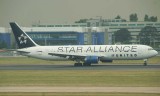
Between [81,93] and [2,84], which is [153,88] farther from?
[2,84]

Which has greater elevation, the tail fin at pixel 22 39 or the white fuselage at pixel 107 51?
the tail fin at pixel 22 39

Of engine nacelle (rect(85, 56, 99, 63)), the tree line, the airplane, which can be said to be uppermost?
the tree line

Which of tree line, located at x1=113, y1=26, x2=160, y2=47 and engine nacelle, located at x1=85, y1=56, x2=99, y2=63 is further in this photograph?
tree line, located at x1=113, y1=26, x2=160, y2=47

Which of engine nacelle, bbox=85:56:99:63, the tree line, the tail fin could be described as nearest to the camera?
engine nacelle, bbox=85:56:99:63

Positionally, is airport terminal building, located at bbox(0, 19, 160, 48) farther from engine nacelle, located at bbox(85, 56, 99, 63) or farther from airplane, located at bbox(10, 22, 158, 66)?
engine nacelle, located at bbox(85, 56, 99, 63)

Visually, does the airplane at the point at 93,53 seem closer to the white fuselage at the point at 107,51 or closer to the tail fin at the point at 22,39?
the white fuselage at the point at 107,51

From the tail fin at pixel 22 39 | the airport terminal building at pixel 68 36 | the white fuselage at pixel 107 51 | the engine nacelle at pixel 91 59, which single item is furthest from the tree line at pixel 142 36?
the engine nacelle at pixel 91 59

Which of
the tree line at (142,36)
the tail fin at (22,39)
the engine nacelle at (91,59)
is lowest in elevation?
the engine nacelle at (91,59)

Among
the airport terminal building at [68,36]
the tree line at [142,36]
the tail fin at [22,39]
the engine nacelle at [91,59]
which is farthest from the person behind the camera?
the airport terminal building at [68,36]

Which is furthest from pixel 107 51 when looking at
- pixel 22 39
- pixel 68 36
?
pixel 68 36

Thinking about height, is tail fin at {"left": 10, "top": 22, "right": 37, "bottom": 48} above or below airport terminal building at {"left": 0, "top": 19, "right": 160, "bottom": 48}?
below

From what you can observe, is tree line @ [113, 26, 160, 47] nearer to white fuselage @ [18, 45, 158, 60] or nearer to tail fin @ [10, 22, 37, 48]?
tail fin @ [10, 22, 37, 48]

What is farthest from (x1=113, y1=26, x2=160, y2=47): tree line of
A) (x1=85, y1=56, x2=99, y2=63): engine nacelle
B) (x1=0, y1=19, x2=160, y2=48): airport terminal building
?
(x1=85, y1=56, x2=99, y2=63): engine nacelle

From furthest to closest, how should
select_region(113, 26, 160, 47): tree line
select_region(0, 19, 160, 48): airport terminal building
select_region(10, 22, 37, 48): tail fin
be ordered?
select_region(0, 19, 160, 48): airport terminal building < select_region(113, 26, 160, 47): tree line < select_region(10, 22, 37, 48): tail fin
